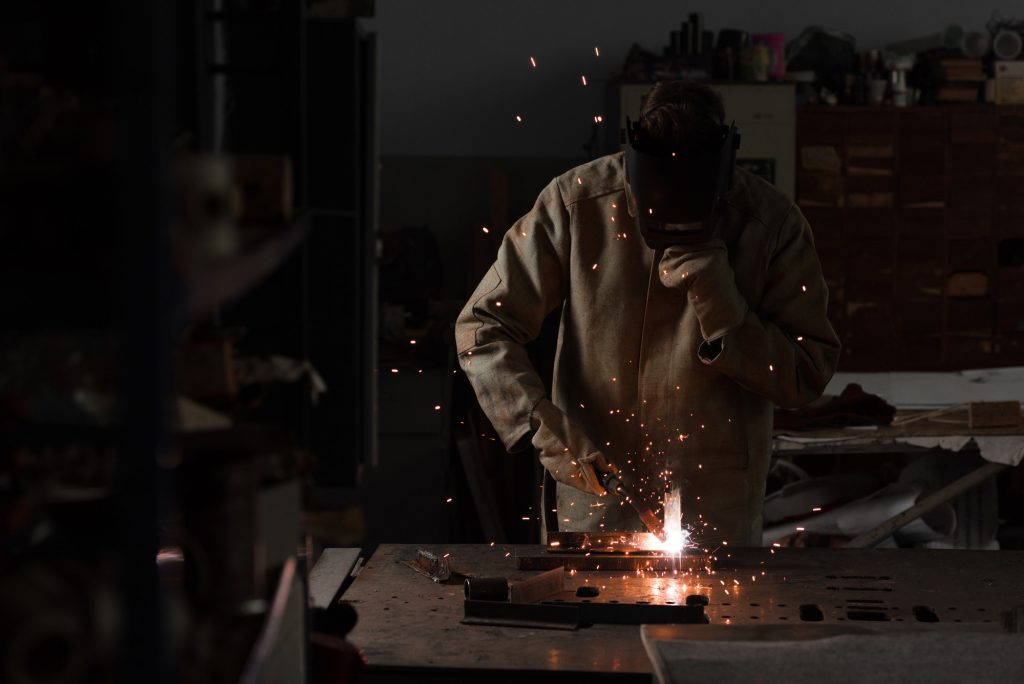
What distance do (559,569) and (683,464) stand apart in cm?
54

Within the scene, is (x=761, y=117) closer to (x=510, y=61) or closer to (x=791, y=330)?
(x=510, y=61)

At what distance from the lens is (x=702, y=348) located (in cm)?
247

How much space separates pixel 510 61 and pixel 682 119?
4.02 m

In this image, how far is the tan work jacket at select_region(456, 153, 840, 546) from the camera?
252 centimetres

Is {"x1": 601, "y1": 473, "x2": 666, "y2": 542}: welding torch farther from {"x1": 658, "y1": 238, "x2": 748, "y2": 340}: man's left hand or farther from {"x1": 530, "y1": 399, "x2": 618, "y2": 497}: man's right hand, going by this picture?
{"x1": 658, "y1": 238, "x2": 748, "y2": 340}: man's left hand

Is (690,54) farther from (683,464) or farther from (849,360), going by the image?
(683,464)

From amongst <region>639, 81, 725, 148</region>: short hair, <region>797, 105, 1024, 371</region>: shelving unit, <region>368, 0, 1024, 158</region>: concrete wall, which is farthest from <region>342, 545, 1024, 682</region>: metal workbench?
<region>368, 0, 1024, 158</region>: concrete wall

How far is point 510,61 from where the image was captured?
612 centimetres

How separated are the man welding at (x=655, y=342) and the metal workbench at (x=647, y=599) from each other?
0.81 feet

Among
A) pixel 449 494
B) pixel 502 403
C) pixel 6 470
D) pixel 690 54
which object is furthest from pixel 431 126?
pixel 6 470

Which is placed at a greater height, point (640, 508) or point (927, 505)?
point (640, 508)

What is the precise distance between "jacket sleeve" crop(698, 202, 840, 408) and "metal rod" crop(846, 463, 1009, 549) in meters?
1.24

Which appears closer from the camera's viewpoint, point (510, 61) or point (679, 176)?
point (679, 176)

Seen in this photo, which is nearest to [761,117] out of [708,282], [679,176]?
[708,282]
